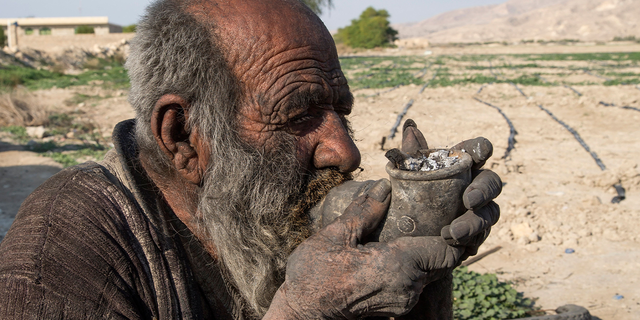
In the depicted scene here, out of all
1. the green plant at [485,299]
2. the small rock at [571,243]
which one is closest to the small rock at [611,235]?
the small rock at [571,243]

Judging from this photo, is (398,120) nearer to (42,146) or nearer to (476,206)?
(42,146)

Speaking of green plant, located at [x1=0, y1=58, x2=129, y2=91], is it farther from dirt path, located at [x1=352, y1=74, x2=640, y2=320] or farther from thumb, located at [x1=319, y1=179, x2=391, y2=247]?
thumb, located at [x1=319, y1=179, x2=391, y2=247]

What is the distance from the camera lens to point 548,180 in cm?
674

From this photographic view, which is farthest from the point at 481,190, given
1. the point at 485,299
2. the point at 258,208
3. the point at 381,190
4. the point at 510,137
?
the point at 510,137

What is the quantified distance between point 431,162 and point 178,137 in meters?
0.85

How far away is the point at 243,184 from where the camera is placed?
1711 millimetres

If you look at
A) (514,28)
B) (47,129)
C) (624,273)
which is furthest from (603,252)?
(514,28)

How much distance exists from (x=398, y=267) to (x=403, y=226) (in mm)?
116

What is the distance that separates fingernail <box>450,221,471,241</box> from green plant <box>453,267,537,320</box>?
263 cm

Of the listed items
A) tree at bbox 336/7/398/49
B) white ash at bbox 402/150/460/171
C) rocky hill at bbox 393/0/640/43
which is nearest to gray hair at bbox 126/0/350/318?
white ash at bbox 402/150/460/171

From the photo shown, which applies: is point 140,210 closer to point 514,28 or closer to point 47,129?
point 47,129

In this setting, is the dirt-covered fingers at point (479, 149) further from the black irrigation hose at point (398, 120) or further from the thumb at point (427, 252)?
the black irrigation hose at point (398, 120)

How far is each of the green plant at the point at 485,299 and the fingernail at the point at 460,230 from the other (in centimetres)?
263

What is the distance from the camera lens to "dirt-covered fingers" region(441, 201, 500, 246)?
1.27 meters
